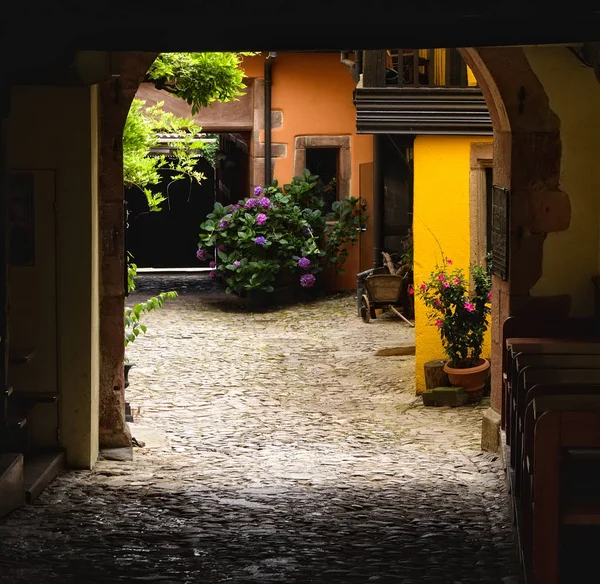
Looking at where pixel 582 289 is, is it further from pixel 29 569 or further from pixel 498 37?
pixel 29 569

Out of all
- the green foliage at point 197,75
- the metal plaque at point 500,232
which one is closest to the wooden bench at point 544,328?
the metal plaque at point 500,232

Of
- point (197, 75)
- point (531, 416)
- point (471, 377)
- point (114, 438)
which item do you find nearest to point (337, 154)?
point (471, 377)

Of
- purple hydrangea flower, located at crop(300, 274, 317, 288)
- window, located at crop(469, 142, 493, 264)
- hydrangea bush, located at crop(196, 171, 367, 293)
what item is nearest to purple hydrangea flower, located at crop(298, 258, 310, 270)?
hydrangea bush, located at crop(196, 171, 367, 293)

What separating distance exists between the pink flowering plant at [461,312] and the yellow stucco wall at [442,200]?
0.37 m

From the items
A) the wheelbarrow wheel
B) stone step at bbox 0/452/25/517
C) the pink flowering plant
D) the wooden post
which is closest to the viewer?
stone step at bbox 0/452/25/517

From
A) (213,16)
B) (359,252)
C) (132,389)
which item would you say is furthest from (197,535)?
(359,252)

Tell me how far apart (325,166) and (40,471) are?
1226cm

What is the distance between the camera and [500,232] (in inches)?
334

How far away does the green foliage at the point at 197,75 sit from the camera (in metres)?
9.92

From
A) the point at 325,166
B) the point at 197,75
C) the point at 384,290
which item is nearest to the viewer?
the point at 197,75

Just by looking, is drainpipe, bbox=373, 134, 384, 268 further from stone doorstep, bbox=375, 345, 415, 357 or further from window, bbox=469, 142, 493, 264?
window, bbox=469, 142, 493, 264

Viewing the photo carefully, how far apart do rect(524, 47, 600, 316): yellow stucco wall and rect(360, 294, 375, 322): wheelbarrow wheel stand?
719cm

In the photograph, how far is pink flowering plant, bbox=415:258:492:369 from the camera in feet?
35.6

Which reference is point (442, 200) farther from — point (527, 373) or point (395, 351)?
point (527, 373)
